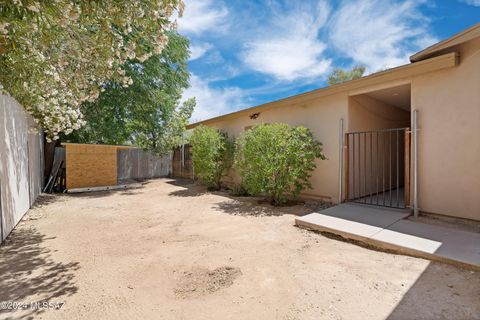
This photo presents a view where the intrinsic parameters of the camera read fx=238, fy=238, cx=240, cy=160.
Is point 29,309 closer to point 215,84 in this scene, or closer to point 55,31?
point 55,31

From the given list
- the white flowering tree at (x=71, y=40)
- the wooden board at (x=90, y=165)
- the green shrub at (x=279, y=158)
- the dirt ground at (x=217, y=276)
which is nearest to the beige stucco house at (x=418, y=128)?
the green shrub at (x=279, y=158)

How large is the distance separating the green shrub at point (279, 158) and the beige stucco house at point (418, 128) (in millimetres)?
615

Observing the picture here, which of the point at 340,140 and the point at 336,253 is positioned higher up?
the point at 340,140

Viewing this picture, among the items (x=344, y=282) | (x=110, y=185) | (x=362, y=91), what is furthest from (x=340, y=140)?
(x=110, y=185)

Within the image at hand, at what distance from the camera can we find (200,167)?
8906 millimetres

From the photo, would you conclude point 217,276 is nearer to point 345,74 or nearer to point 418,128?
point 418,128

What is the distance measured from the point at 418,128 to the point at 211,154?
5993mm

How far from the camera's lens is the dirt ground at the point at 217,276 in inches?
83.0

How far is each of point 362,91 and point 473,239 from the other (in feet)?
11.3

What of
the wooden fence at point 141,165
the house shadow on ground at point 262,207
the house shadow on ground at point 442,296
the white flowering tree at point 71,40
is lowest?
the house shadow on ground at point 442,296

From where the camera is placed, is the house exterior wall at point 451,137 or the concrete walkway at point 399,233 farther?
the house exterior wall at point 451,137

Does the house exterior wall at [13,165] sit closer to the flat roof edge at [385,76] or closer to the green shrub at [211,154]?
the green shrub at [211,154]

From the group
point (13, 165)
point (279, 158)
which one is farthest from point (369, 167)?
point (13, 165)

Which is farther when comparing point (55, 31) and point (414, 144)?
point (414, 144)
